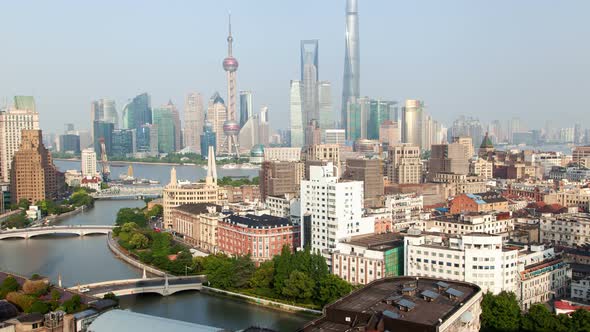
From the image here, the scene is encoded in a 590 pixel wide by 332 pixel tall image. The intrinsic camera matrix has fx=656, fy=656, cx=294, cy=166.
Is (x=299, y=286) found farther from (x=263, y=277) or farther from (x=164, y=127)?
(x=164, y=127)

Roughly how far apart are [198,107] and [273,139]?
818 inches

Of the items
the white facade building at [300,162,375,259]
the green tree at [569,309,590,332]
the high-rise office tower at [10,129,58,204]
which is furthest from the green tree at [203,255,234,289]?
the high-rise office tower at [10,129,58,204]

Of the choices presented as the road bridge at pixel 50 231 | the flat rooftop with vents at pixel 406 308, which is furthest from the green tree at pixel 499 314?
the road bridge at pixel 50 231

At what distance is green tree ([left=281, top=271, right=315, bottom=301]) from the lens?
1390 centimetres

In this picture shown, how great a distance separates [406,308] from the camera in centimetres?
899

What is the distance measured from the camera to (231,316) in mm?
13703

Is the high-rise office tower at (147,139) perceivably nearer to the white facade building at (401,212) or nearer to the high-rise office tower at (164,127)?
the high-rise office tower at (164,127)

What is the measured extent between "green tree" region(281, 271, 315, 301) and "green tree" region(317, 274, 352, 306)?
0.89 feet

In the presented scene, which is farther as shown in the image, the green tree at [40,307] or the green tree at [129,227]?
the green tree at [129,227]

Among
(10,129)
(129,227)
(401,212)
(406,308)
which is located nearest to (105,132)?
(10,129)

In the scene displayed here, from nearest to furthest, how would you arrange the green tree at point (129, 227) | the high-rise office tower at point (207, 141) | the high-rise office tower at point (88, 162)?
the green tree at point (129, 227) < the high-rise office tower at point (88, 162) < the high-rise office tower at point (207, 141)

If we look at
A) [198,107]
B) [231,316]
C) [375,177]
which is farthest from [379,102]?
[231,316]

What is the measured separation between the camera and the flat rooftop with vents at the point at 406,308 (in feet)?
27.6

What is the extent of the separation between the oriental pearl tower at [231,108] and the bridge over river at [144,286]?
5761cm
